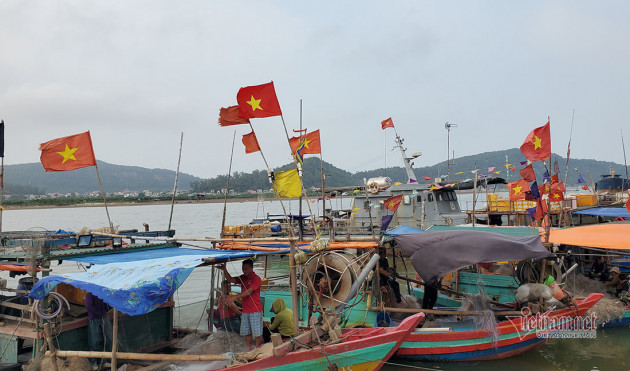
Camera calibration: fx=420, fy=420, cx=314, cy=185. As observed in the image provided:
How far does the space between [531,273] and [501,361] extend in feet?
7.14

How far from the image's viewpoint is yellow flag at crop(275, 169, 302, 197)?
23.3 feet

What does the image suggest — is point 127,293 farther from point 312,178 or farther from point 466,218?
point 312,178

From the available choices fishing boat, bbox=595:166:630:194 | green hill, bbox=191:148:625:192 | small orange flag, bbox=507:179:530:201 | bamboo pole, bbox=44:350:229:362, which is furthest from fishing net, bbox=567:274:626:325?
green hill, bbox=191:148:625:192

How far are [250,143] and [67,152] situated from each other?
373 cm

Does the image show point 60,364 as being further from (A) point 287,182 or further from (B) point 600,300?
(B) point 600,300

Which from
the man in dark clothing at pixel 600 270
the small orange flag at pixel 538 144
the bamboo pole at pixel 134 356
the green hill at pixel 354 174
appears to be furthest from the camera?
the green hill at pixel 354 174

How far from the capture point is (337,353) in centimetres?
667

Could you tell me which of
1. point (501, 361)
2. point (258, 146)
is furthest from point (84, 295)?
point (501, 361)

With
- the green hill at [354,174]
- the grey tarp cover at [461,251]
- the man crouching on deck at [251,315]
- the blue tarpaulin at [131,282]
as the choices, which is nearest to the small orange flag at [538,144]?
the grey tarp cover at [461,251]

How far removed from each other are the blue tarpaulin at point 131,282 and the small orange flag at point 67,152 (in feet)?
9.15

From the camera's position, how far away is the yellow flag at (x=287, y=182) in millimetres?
7098

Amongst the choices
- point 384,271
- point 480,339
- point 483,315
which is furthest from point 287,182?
point 480,339

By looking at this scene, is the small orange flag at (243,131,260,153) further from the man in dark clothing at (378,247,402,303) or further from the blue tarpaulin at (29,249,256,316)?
the man in dark clothing at (378,247,402,303)

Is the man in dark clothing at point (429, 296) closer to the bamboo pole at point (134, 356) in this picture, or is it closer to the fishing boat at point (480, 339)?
the fishing boat at point (480, 339)
